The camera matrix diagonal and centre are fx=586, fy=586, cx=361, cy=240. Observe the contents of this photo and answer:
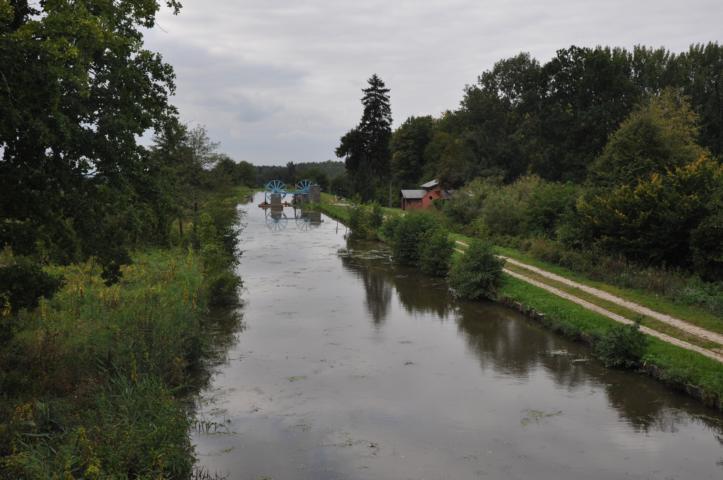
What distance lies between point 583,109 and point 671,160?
855 inches

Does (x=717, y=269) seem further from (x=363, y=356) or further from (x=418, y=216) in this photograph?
(x=418, y=216)

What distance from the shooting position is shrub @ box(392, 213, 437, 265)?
95.1 ft

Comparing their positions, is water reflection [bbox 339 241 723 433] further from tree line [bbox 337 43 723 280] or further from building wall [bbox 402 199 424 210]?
building wall [bbox 402 199 424 210]

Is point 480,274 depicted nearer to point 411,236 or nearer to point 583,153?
point 411,236

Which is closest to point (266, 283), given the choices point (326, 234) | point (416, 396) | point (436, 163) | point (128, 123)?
point (416, 396)

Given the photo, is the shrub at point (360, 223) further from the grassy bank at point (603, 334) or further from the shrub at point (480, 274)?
the grassy bank at point (603, 334)

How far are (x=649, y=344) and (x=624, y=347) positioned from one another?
618mm

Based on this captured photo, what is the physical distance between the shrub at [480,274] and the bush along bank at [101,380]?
30.7ft

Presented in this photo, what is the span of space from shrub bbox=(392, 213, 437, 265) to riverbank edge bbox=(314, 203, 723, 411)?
7.69 metres

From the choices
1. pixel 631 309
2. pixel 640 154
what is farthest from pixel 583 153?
pixel 631 309

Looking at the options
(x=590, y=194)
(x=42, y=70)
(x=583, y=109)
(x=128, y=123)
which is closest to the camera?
(x=42, y=70)

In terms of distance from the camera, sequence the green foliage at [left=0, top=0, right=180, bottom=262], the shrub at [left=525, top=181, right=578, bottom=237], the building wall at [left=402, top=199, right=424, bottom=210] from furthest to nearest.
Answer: the building wall at [left=402, top=199, right=424, bottom=210], the shrub at [left=525, top=181, right=578, bottom=237], the green foliage at [left=0, top=0, right=180, bottom=262]

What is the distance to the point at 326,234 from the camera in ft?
148

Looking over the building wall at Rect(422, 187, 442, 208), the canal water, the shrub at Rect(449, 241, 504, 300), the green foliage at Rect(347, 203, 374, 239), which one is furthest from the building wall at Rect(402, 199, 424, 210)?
the canal water
